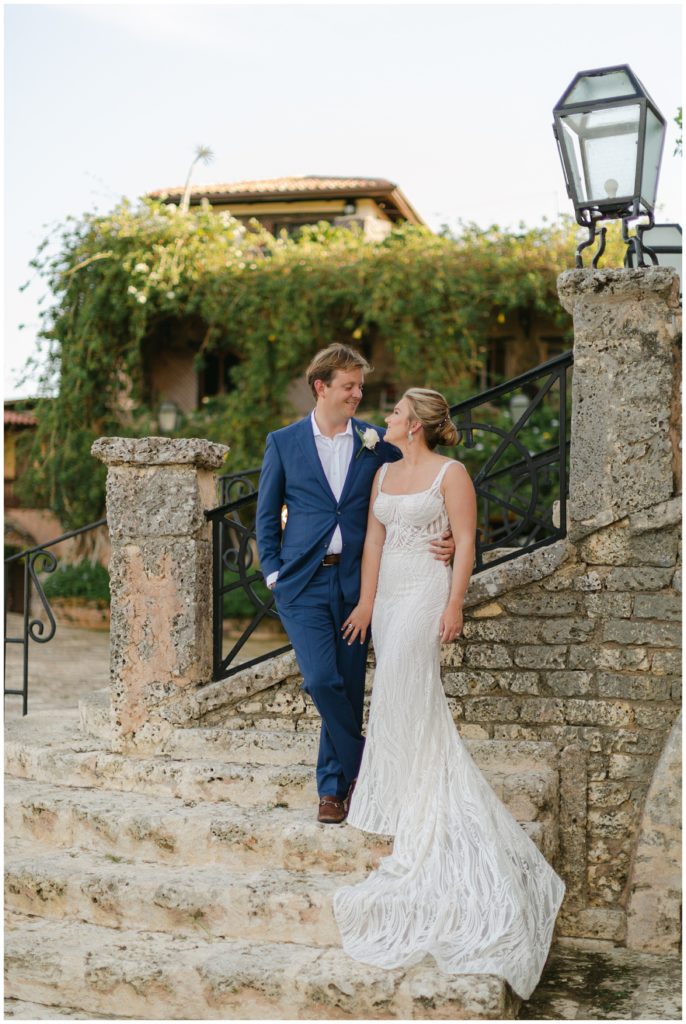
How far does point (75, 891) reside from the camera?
4375 mm

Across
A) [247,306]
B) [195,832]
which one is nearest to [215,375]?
[247,306]

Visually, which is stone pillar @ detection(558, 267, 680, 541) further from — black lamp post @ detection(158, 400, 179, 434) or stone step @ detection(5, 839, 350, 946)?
black lamp post @ detection(158, 400, 179, 434)

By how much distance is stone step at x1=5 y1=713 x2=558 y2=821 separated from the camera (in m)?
4.72

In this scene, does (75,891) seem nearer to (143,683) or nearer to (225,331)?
(143,683)

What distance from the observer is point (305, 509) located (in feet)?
14.5

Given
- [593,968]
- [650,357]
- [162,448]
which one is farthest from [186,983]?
[650,357]

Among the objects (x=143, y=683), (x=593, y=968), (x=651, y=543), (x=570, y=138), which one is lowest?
(x=593, y=968)

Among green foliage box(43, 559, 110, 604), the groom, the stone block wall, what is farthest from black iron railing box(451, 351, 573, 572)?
green foliage box(43, 559, 110, 604)

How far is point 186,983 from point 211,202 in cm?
1689

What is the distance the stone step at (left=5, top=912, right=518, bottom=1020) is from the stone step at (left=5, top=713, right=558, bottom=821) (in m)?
0.85

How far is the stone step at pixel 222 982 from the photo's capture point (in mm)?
3602

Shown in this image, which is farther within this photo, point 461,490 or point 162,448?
point 162,448

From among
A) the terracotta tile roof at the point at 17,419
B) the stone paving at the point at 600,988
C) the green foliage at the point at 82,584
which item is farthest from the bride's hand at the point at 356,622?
the terracotta tile roof at the point at 17,419

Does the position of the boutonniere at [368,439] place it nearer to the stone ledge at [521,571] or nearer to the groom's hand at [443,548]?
the groom's hand at [443,548]
